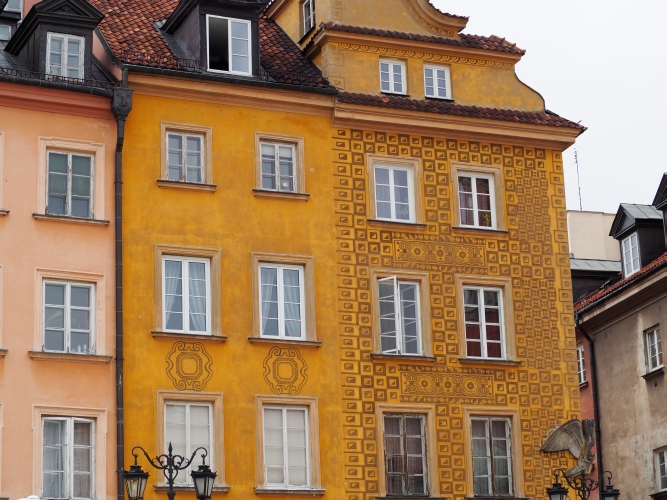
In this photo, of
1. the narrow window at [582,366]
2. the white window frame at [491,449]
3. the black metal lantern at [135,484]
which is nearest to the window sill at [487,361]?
the white window frame at [491,449]

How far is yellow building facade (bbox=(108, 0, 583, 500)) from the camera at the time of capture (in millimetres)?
32188

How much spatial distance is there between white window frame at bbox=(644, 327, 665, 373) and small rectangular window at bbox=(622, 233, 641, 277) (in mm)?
3134

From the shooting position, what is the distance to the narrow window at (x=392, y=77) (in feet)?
119

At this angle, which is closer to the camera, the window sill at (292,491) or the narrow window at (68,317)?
the narrow window at (68,317)

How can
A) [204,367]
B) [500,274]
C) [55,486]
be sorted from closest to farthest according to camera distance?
[55,486], [204,367], [500,274]

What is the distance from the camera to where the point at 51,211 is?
3183 cm

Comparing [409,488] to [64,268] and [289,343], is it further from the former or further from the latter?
[64,268]

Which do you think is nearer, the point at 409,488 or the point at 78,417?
the point at 78,417

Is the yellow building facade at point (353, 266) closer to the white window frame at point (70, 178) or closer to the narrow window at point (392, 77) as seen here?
the narrow window at point (392, 77)

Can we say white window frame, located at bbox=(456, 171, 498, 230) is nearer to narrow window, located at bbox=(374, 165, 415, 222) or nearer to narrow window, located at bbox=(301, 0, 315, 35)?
narrow window, located at bbox=(374, 165, 415, 222)

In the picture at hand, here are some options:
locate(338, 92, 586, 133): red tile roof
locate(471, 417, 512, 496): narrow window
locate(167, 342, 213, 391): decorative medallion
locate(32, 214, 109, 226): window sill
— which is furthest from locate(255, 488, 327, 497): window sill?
locate(338, 92, 586, 133): red tile roof

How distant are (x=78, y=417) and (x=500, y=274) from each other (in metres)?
10.7

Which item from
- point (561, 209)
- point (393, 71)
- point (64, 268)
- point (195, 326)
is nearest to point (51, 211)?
point (64, 268)

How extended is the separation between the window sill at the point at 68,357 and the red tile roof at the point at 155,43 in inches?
265
